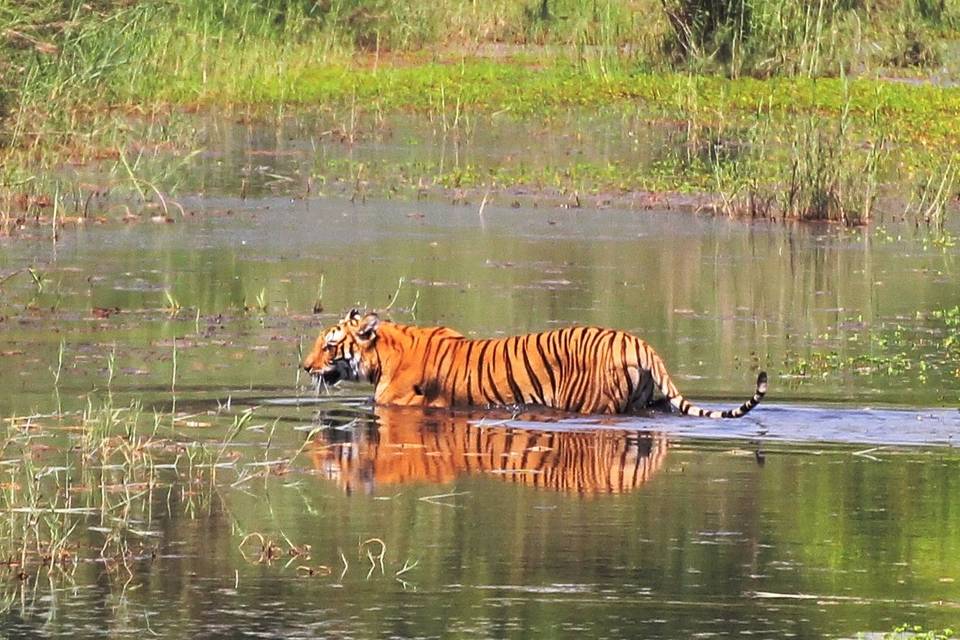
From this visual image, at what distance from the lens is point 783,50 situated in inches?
1104

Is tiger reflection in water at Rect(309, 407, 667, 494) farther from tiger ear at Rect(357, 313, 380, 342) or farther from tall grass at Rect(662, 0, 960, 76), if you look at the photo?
tall grass at Rect(662, 0, 960, 76)

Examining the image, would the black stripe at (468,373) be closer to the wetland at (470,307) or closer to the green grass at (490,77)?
the wetland at (470,307)

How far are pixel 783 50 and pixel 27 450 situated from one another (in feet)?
63.3

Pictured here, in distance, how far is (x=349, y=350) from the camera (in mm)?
12398

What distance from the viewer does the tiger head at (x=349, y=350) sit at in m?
12.4

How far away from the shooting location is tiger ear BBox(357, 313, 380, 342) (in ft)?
40.5

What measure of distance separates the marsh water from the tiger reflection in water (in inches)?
1.1

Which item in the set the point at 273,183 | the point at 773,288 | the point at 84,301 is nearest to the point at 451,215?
the point at 273,183

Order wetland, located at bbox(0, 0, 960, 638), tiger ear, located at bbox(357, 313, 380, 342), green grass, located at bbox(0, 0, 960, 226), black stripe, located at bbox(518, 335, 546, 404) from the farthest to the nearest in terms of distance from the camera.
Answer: green grass, located at bbox(0, 0, 960, 226) < tiger ear, located at bbox(357, 313, 380, 342) < black stripe, located at bbox(518, 335, 546, 404) < wetland, located at bbox(0, 0, 960, 638)

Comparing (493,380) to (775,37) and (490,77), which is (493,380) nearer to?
(490,77)


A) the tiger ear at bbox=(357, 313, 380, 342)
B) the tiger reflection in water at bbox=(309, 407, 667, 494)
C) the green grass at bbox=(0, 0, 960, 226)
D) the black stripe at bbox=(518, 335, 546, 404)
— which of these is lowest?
the tiger reflection in water at bbox=(309, 407, 667, 494)

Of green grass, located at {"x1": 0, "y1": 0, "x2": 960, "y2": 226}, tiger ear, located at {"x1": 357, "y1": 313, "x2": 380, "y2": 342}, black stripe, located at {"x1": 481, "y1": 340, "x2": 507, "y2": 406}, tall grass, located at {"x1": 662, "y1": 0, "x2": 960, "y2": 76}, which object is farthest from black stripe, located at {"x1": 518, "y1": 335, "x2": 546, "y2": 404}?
tall grass, located at {"x1": 662, "y1": 0, "x2": 960, "y2": 76}

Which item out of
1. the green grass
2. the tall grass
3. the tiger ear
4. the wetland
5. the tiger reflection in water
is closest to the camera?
the wetland

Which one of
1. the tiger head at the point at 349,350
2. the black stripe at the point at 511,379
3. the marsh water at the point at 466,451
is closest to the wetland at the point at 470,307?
the marsh water at the point at 466,451
